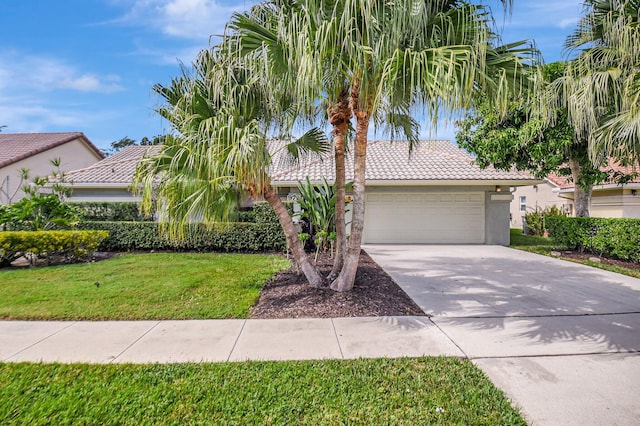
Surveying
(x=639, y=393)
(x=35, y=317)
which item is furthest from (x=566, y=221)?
(x=35, y=317)

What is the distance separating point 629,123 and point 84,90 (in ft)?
62.1

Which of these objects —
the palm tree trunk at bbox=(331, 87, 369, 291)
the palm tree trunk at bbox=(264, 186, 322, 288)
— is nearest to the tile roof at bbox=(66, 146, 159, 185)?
the palm tree trunk at bbox=(264, 186, 322, 288)

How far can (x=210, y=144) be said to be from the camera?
417 cm

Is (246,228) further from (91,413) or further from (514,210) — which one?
(514,210)

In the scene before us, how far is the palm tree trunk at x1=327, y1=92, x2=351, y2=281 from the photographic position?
222 inches

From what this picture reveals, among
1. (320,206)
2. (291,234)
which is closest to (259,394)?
(291,234)

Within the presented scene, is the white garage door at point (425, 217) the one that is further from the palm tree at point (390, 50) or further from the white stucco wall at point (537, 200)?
the palm tree at point (390, 50)

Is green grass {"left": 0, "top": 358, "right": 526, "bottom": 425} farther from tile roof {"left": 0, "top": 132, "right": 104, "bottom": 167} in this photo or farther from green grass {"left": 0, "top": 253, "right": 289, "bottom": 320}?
tile roof {"left": 0, "top": 132, "right": 104, "bottom": 167}

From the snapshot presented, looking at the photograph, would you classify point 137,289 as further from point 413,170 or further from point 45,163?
point 45,163

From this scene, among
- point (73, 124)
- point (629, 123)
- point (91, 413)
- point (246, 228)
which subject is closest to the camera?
point (91, 413)

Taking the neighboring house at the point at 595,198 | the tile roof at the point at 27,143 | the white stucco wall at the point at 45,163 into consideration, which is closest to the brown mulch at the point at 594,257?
the neighboring house at the point at 595,198

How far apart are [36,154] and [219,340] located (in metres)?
21.8

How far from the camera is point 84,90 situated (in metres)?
14.4

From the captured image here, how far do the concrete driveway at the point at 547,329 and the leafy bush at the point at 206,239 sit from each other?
4186 mm
